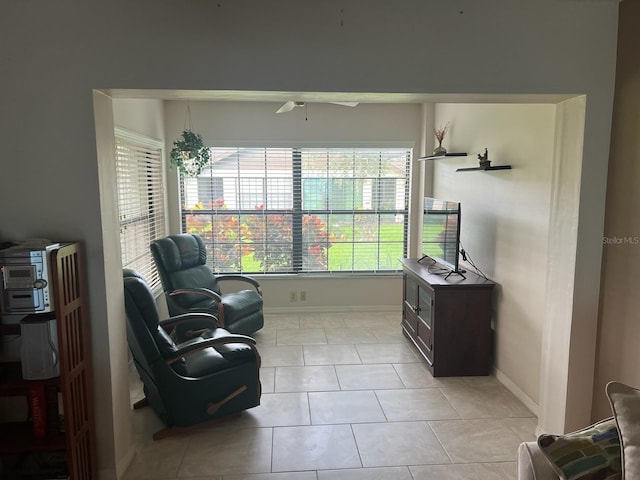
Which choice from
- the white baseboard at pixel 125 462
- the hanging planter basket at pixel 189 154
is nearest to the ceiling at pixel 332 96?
the white baseboard at pixel 125 462

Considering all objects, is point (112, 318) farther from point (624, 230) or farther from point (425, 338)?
point (624, 230)

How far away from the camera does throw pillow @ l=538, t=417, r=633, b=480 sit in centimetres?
152

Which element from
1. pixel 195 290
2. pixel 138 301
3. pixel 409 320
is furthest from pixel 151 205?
pixel 409 320

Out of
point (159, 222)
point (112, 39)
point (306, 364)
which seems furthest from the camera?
point (159, 222)

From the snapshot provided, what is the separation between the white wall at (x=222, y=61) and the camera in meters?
2.16

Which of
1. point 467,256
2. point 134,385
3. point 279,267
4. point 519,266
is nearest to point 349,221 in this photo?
point 279,267

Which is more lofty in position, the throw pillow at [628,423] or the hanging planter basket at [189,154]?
the hanging planter basket at [189,154]

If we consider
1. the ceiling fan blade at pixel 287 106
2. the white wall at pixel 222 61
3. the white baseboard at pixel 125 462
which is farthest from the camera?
the ceiling fan blade at pixel 287 106

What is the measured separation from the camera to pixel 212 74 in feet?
7.27

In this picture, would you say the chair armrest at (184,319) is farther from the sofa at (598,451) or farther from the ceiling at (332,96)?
the sofa at (598,451)

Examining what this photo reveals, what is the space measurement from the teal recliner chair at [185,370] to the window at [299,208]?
233 centimetres

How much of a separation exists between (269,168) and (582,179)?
3.55 meters

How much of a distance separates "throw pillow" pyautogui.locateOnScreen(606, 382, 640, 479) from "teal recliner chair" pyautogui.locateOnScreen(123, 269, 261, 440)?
82.4 inches

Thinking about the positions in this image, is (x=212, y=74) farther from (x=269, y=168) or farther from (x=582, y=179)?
(x=269, y=168)
